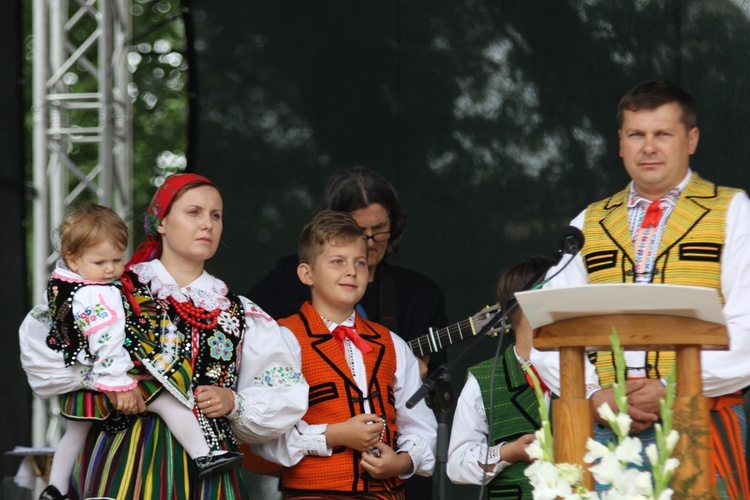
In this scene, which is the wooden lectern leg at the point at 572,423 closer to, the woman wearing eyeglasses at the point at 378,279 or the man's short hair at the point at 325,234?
the man's short hair at the point at 325,234

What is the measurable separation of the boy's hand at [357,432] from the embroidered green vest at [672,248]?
2.40 feet

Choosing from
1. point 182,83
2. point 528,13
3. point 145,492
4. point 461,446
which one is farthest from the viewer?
point 182,83

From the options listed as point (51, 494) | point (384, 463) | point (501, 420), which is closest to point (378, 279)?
point (501, 420)

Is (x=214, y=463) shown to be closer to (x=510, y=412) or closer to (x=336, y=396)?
(x=336, y=396)

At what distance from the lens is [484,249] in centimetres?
583

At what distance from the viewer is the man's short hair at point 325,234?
4066mm

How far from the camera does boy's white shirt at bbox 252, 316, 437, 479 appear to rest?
380 centimetres

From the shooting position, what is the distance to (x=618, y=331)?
8.77 ft

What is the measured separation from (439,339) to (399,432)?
0.78 m

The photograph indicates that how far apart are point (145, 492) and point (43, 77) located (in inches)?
140

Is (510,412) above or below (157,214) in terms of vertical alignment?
below

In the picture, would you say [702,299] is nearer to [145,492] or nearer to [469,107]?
[145,492]

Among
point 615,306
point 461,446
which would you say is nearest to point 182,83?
point 461,446

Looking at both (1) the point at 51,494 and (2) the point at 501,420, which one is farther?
(2) the point at 501,420
